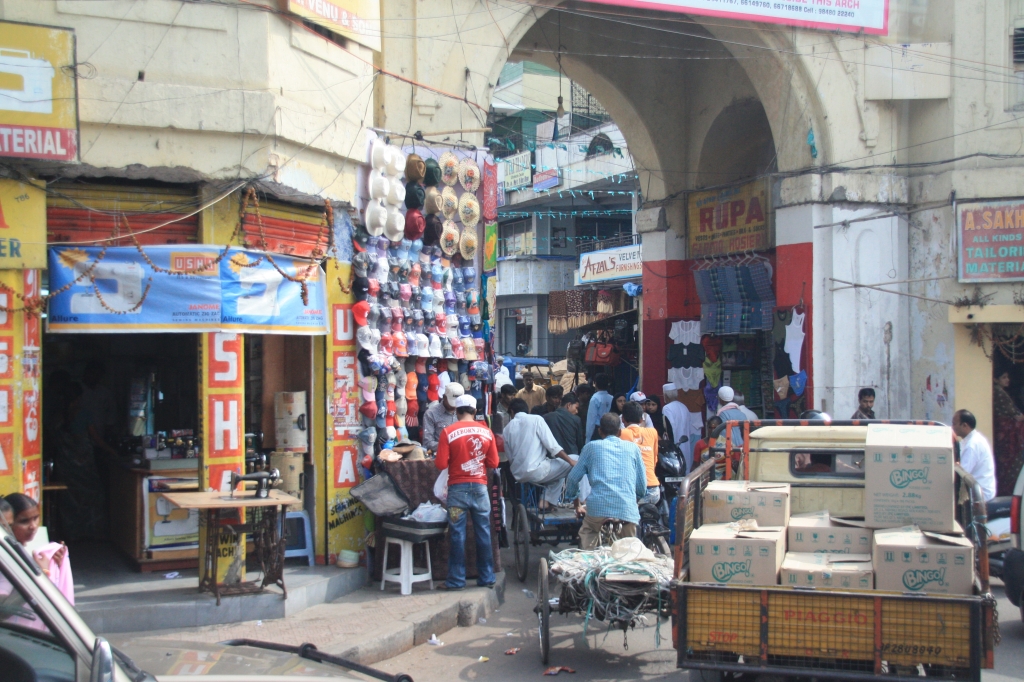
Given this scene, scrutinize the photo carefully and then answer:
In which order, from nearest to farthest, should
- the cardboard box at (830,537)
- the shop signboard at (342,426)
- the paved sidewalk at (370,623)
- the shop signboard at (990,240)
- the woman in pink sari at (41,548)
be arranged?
the woman in pink sari at (41,548) → the cardboard box at (830,537) → the paved sidewalk at (370,623) → the shop signboard at (342,426) → the shop signboard at (990,240)

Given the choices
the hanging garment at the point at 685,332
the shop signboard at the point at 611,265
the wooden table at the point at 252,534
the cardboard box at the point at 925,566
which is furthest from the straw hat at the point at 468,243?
the shop signboard at the point at 611,265

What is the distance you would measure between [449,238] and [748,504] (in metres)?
5.51

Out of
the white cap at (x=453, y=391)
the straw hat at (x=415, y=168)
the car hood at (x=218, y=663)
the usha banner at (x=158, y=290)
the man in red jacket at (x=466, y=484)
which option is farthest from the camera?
the straw hat at (x=415, y=168)

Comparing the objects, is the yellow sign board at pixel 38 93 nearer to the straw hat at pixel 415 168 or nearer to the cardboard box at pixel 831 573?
the straw hat at pixel 415 168

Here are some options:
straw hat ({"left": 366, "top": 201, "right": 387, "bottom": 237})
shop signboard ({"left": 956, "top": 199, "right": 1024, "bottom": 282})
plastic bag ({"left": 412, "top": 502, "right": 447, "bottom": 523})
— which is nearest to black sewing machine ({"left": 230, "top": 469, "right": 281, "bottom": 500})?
plastic bag ({"left": 412, "top": 502, "right": 447, "bottom": 523})

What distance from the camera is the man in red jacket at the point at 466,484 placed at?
791 centimetres

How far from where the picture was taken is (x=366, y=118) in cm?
916

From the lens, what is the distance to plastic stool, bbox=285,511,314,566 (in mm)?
8625

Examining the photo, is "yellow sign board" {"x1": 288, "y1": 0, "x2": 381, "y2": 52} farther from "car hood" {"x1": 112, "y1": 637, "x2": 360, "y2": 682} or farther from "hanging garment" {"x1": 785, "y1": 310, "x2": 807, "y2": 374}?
"hanging garment" {"x1": 785, "y1": 310, "x2": 807, "y2": 374}

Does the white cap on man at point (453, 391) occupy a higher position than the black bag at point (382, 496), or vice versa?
the white cap on man at point (453, 391)

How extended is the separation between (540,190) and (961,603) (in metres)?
26.0

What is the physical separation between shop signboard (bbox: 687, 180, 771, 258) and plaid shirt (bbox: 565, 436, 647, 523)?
26.9 feet

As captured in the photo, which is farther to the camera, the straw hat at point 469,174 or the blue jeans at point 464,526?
the straw hat at point 469,174

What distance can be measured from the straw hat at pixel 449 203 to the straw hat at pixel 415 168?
477 mm
